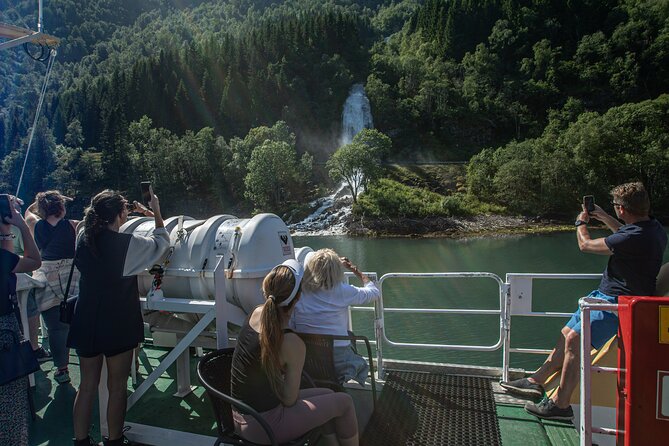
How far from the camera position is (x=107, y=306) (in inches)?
120

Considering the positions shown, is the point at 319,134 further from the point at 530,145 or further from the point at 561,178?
the point at 561,178

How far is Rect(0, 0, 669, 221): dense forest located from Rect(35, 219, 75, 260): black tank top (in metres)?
37.4

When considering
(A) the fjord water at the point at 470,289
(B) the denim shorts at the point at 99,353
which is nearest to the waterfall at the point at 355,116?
(A) the fjord water at the point at 470,289

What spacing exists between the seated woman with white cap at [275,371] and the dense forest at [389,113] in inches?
1531

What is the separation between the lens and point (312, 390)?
8.66ft

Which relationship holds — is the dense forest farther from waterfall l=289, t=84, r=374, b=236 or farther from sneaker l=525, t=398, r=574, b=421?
sneaker l=525, t=398, r=574, b=421

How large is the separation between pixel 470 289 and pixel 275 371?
16471 millimetres

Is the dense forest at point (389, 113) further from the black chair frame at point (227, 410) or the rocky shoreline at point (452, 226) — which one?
the black chair frame at point (227, 410)

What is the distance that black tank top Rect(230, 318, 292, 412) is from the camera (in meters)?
2.36

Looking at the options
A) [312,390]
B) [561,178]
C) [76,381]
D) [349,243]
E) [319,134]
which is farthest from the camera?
[319,134]

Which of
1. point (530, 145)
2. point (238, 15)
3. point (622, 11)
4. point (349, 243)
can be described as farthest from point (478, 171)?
point (238, 15)

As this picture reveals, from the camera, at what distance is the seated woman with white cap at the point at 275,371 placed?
2.31 m

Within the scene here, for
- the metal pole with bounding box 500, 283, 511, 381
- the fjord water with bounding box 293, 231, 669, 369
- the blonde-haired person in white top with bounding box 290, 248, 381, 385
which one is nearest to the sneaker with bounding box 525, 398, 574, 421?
the metal pole with bounding box 500, 283, 511, 381

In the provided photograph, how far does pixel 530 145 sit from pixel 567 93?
3262 cm
